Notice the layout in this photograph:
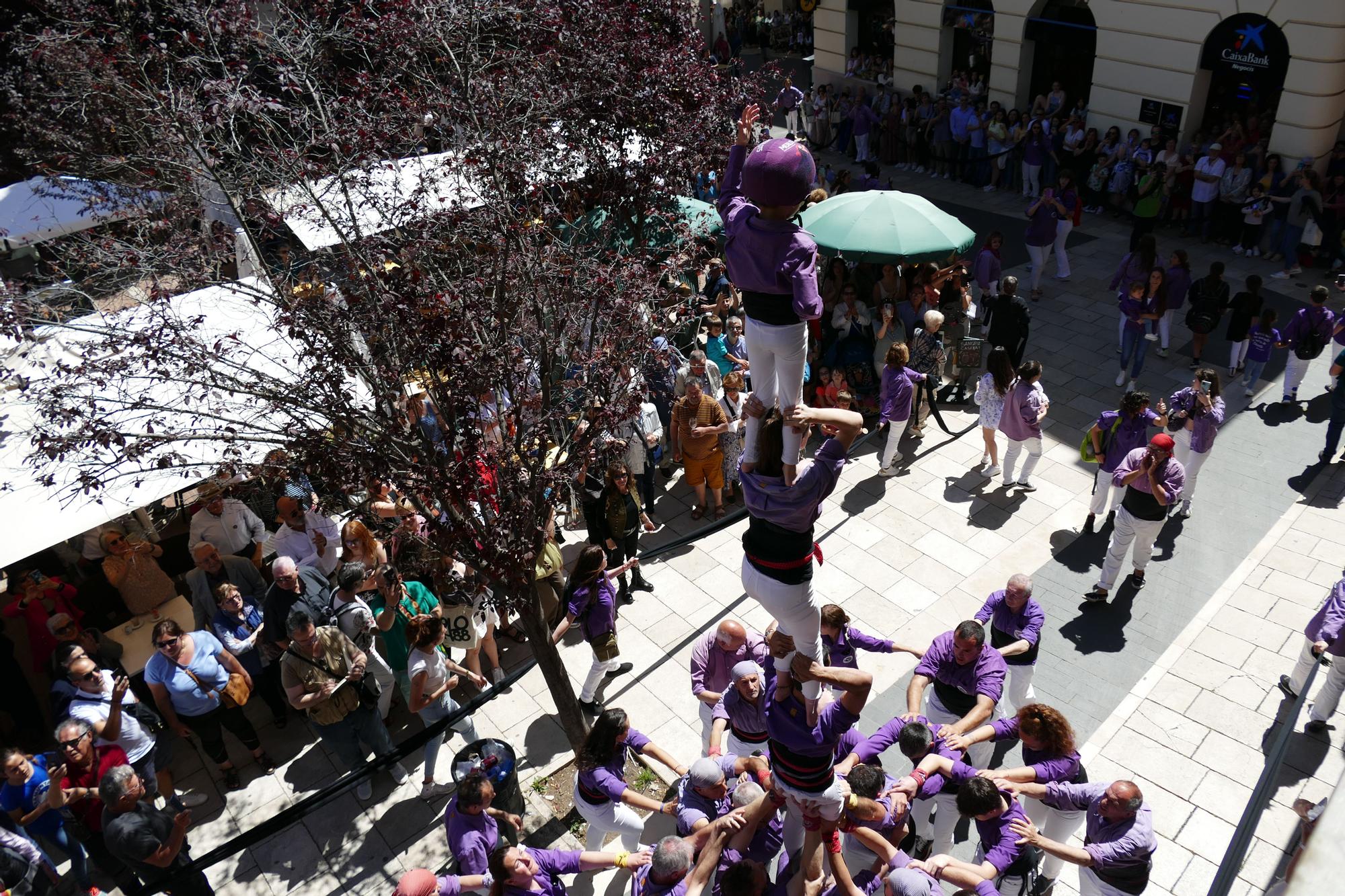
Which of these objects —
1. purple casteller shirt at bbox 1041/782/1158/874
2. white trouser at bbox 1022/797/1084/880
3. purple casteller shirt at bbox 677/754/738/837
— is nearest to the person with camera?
purple casteller shirt at bbox 677/754/738/837

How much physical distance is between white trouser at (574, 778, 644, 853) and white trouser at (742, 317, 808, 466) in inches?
121

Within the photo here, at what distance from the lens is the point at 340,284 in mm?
6152

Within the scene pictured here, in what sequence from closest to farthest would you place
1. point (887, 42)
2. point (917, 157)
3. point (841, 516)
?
point (841, 516), point (917, 157), point (887, 42)

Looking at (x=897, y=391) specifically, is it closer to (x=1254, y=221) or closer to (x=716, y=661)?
(x=716, y=661)

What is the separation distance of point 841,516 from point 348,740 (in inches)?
231

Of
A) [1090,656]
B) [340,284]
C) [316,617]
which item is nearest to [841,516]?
[1090,656]

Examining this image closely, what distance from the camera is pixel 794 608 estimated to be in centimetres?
480

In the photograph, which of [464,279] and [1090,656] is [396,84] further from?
[1090,656]

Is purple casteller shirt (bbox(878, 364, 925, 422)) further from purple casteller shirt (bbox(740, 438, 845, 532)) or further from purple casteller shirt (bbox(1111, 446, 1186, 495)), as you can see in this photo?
purple casteller shirt (bbox(740, 438, 845, 532))

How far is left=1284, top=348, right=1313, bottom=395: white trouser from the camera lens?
1141 cm

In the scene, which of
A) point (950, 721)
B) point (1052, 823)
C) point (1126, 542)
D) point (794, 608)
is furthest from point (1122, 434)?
point (794, 608)

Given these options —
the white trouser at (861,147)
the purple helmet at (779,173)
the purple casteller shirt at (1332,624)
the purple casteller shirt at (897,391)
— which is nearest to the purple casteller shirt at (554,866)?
the purple helmet at (779,173)

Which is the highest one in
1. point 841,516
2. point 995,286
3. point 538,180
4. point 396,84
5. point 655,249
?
point 396,84

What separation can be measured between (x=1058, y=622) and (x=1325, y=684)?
218 centimetres
